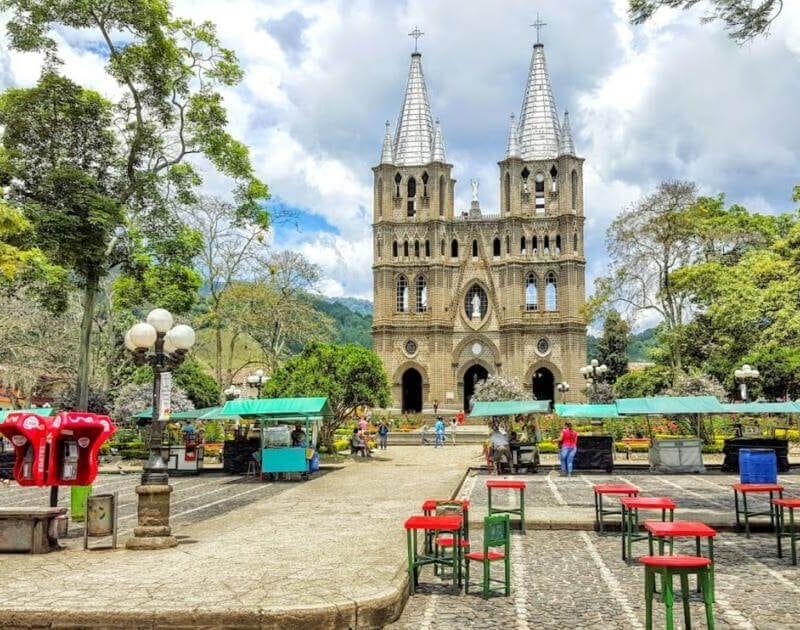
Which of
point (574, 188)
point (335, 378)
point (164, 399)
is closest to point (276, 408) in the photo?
point (335, 378)

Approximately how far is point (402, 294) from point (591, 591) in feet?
153

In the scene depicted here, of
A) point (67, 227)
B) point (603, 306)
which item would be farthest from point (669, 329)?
point (67, 227)

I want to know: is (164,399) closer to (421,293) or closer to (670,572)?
(670,572)

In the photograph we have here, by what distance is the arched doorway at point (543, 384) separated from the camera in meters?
52.9

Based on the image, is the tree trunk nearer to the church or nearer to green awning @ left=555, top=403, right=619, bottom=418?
green awning @ left=555, top=403, right=619, bottom=418

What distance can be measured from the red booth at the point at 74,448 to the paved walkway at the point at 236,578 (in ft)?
4.35

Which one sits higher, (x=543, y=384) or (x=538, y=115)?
(x=538, y=115)

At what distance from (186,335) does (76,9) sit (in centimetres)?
1252

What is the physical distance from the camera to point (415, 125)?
5494cm

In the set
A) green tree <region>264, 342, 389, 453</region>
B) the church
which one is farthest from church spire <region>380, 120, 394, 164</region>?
green tree <region>264, 342, 389, 453</region>

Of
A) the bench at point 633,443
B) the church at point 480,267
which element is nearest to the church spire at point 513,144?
the church at point 480,267

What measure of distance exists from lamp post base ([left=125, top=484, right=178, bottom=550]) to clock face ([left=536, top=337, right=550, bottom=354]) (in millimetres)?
44090

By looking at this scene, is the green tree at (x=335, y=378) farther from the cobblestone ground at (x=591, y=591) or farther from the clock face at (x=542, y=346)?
the clock face at (x=542, y=346)

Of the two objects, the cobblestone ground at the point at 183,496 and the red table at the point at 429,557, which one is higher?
the red table at the point at 429,557
